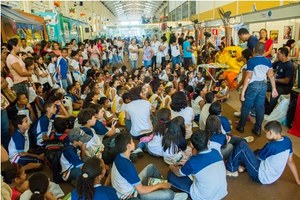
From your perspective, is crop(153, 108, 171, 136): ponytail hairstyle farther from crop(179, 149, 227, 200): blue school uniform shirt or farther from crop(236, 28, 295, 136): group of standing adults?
crop(236, 28, 295, 136): group of standing adults

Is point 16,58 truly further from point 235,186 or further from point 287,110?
point 287,110

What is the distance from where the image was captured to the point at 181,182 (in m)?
2.78

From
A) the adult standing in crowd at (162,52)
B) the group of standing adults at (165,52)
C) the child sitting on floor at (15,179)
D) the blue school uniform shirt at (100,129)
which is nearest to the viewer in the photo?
the child sitting on floor at (15,179)

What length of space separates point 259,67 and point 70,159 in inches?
117

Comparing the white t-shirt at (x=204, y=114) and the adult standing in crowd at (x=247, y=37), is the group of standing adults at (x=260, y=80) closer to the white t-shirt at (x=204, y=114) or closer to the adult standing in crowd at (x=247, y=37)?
the adult standing in crowd at (x=247, y=37)

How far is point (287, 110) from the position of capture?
4574mm

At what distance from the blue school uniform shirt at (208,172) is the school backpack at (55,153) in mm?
1513

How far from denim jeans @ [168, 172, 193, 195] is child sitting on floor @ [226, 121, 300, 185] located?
2.26ft

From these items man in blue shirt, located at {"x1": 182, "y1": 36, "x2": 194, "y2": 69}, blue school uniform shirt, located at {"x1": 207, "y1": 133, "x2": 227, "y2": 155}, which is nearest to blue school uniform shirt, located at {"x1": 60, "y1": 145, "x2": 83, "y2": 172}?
blue school uniform shirt, located at {"x1": 207, "y1": 133, "x2": 227, "y2": 155}

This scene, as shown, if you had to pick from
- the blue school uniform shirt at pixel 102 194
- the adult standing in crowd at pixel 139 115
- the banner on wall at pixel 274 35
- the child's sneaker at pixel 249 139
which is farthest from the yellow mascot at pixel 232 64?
the blue school uniform shirt at pixel 102 194

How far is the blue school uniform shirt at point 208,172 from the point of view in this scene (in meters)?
2.40

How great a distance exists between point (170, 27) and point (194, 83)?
39.0 feet

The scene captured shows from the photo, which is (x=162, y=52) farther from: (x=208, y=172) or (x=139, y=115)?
(x=208, y=172)

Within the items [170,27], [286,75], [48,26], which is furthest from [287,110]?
[170,27]
